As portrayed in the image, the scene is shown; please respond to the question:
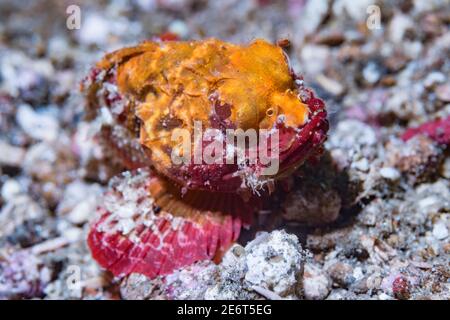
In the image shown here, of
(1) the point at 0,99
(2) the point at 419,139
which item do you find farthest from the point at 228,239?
(1) the point at 0,99

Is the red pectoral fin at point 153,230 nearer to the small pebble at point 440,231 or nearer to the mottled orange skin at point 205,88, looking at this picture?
the mottled orange skin at point 205,88

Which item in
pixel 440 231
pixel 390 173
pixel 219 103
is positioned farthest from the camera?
pixel 390 173

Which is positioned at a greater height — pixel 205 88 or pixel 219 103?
pixel 205 88

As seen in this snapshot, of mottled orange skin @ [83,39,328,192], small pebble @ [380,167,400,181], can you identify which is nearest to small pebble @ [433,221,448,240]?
small pebble @ [380,167,400,181]

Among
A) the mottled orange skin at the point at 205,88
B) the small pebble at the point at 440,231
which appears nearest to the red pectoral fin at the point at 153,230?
the mottled orange skin at the point at 205,88

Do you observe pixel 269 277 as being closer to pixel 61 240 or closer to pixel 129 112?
pixel 129 112

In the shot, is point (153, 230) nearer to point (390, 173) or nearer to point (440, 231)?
point (390, 173)

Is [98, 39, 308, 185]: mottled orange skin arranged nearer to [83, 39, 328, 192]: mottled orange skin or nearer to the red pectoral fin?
[83, 39, 328, 192]: mottled orange skin

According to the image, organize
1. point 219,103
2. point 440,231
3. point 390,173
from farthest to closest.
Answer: point 390,173 → point 440,231 → point 219,103

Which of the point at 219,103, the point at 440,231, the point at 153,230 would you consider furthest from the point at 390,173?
the point at 153,230
